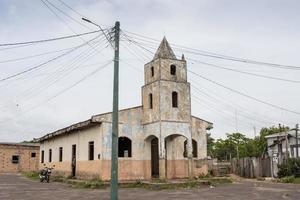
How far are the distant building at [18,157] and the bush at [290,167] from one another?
120ft

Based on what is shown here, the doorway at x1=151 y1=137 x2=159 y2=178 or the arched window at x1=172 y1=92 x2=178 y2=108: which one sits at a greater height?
the arched window at x1=172 y1=92 x2=178 y2=108

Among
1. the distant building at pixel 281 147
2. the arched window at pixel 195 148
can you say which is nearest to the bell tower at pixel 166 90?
the arched window at pixel 195 148

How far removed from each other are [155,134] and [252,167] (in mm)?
11948

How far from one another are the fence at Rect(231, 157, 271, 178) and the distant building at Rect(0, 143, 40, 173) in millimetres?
30629

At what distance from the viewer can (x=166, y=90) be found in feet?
85.5

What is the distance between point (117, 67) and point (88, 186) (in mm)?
10374

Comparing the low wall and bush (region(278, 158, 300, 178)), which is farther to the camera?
bush (region(278, 158, 300, 178))

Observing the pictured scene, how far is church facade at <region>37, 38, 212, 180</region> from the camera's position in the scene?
2548 centimetres

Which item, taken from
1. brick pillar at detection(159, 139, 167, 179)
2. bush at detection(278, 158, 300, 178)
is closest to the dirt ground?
brick pillar at detection(159, 139, 167, 179)

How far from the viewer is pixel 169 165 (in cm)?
2705

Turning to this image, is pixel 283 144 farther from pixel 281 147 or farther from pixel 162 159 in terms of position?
pixel 162 159

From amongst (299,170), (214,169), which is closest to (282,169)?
(299,170)

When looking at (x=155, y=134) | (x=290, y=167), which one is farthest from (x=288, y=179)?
(x=155, y=134)

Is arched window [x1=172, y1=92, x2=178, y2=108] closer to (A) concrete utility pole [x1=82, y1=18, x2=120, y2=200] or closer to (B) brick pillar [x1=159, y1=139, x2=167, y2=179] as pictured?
(B) brick pillar [x1=159, y1=139, x2=167, y2=179]
